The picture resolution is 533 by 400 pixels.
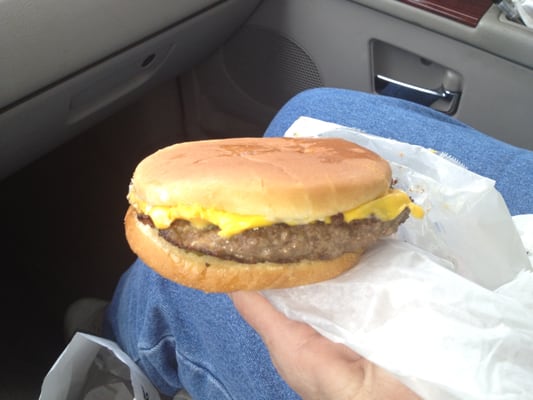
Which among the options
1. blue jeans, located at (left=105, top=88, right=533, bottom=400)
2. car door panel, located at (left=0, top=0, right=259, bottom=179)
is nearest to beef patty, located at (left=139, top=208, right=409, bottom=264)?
blue jeans, located at (left=105, top=88, right=533, bottom=400)

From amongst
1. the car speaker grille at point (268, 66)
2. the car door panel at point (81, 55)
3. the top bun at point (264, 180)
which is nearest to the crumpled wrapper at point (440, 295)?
the top bun at point (264, 180)

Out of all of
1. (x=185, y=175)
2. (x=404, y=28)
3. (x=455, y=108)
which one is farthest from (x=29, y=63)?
(x=455, y=108)

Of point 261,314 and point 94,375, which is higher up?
point 261,314

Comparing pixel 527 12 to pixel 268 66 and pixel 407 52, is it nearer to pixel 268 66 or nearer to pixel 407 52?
pixel 407 52

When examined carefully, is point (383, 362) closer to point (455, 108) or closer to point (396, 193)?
point (396, 193)

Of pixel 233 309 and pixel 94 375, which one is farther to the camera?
pixel 94 375

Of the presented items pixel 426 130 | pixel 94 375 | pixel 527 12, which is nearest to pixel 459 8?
pixel 527 12

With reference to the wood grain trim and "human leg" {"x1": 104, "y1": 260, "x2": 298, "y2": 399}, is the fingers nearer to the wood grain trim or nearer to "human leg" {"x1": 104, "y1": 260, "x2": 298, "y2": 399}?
"human leg" {"x1": 104, "y1": 260, "x2": 298, "y2": 399}

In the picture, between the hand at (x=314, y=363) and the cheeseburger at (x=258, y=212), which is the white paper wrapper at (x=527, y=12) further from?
the hand at (x=314, y=363)
